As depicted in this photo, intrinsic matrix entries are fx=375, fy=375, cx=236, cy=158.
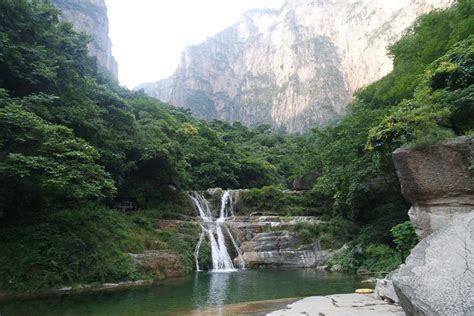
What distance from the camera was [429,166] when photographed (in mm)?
8102

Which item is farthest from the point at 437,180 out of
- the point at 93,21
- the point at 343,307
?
the point at 93,21

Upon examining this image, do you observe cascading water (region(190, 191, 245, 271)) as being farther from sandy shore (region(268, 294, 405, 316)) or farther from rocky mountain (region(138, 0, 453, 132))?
rocky mountain (region(138, 0, 453, 132))

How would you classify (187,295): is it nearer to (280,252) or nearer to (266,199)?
(280,252)

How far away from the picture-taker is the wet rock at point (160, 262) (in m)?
16.1

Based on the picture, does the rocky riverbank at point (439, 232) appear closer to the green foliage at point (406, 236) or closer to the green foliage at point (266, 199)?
the green foliage at point (406, 236)

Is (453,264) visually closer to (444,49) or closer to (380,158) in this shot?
(380,158)

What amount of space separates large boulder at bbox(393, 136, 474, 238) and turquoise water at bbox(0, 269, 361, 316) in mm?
4242

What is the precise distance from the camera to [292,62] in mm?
93250

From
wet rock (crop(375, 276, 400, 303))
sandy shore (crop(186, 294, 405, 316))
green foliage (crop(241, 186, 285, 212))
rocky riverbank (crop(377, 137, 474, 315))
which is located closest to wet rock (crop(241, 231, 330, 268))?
green foliage (crop(241, 186, 285, 212))

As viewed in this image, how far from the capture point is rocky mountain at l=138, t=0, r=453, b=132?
80.4 m

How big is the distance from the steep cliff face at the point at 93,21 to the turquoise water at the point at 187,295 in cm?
5459

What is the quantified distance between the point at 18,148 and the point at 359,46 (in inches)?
3263

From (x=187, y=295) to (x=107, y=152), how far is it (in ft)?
31.0

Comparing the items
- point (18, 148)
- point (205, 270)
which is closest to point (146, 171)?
point (205, 270)
